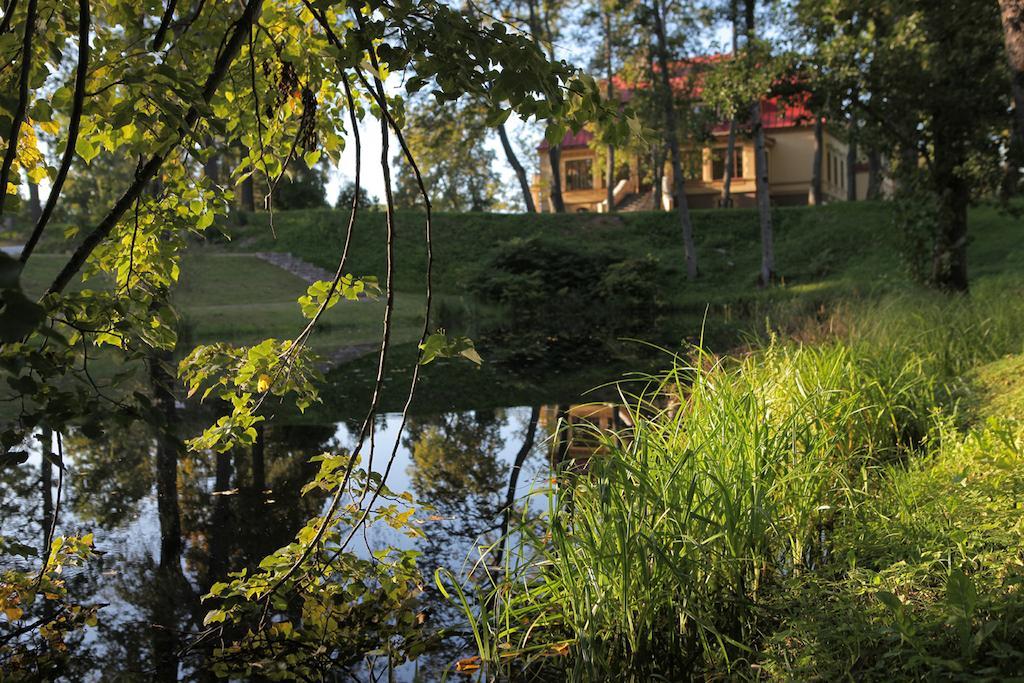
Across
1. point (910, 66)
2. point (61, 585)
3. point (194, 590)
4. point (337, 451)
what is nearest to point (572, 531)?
point (194, 590)

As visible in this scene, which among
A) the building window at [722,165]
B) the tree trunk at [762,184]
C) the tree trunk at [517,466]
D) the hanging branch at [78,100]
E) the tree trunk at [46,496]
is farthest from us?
the building window at [722,165]

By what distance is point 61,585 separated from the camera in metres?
3.80

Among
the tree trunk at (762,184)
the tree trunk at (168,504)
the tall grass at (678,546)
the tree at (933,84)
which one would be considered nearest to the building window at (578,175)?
the tree trunk at (762,184)

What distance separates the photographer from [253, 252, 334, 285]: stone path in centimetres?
2604

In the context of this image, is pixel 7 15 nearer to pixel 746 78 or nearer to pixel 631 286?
pixel 746 78

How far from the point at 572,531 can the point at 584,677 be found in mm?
843

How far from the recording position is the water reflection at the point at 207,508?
12.0ft

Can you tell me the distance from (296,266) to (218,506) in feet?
71.9

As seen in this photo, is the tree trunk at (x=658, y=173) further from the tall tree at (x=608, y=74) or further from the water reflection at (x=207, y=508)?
the water reflection at (x=207, y=508)

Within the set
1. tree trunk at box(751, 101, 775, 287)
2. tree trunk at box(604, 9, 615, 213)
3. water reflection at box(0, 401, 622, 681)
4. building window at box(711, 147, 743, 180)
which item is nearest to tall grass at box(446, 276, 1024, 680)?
water reflection at box(0, 401, 622, 681)

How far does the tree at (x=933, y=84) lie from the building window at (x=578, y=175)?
24.7 meters

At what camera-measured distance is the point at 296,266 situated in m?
26.7

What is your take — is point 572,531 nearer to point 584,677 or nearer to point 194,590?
point 584,677

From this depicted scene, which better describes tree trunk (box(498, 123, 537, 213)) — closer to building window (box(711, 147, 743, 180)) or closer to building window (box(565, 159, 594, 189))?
building window (box(565, 159, 594, 189))
